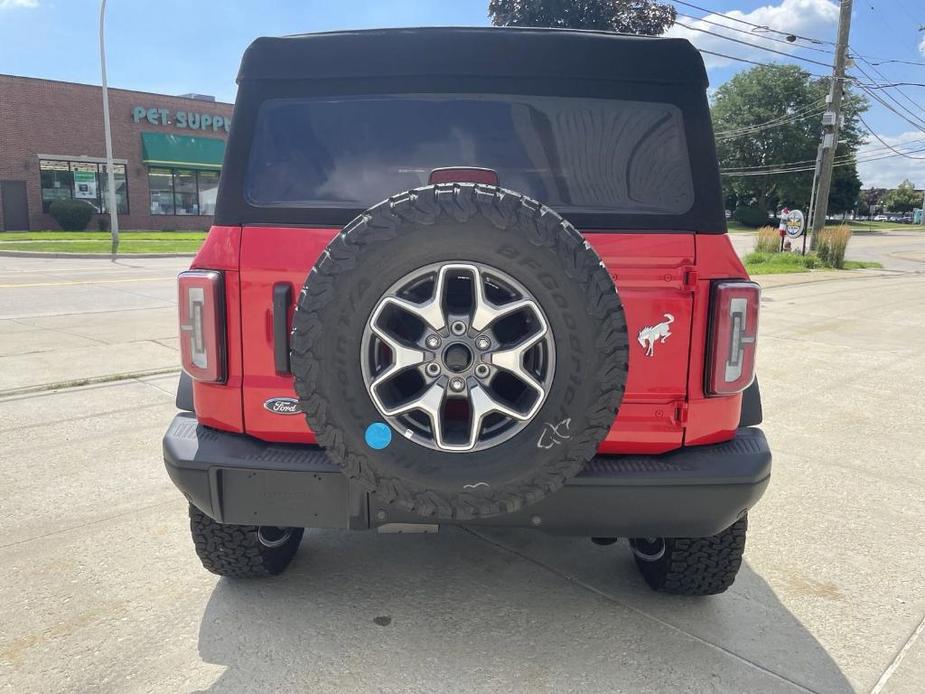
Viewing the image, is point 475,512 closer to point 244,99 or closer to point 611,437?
point 611,437

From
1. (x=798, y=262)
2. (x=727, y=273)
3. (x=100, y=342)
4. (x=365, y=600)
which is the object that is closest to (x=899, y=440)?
(x=727, y=273)

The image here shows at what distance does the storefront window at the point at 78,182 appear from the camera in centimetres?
3155

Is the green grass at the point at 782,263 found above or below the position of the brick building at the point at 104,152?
below

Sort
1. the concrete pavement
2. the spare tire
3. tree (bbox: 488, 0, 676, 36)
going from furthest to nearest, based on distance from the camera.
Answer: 1. tree (bbox: 488, 0, 676, 36)
2. the concrete pavement
3. the spare tire

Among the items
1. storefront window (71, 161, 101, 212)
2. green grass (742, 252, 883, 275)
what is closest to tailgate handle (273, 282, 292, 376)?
green grass (742, 252, 883, 275)

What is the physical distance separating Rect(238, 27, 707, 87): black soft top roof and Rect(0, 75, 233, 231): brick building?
3262 centimetres

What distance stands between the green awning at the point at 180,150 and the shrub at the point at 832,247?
24.8 metres

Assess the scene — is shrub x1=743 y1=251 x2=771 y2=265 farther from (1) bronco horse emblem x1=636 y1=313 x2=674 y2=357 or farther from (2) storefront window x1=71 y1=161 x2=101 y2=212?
(2) storefront window x1=71 y1=161 x2=101 y2=212

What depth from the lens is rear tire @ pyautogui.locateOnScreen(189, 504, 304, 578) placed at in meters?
2.90

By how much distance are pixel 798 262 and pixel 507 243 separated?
2142 centimetres

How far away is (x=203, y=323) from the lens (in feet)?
8.27

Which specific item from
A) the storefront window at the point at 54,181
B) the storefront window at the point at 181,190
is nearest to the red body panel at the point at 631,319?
the storefront window at the point at 54,181

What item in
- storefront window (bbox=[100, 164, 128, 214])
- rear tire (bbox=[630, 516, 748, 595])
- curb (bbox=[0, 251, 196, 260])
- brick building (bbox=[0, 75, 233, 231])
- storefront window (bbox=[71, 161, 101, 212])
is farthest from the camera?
storefront window (bbox=[100, 164, 128, 214])

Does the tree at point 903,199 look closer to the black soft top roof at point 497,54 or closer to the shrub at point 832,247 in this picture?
the shrub at point 832,247
